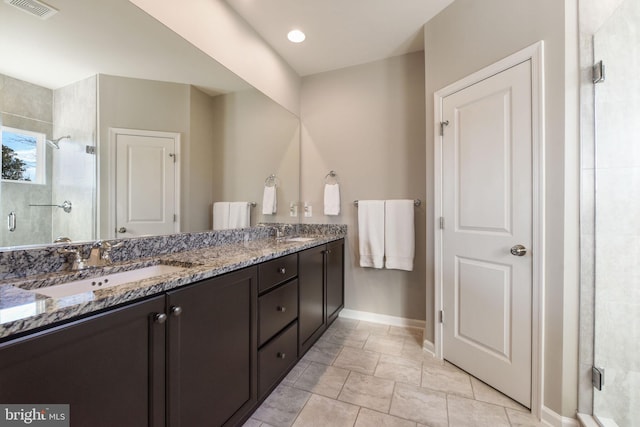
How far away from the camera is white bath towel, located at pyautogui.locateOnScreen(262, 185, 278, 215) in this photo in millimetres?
2535

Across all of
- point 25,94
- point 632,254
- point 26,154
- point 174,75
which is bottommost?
point 632,254

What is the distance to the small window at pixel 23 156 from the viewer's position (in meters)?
0.98

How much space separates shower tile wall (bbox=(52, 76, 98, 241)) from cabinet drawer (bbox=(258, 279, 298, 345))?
87 centimetres

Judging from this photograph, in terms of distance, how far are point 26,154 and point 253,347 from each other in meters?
1.22

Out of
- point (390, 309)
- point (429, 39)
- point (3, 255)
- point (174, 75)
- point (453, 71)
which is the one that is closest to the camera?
point (3, 255)

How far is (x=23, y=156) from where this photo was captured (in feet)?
3.35

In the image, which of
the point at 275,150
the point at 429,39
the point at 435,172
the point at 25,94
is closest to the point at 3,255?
the point at 25,94

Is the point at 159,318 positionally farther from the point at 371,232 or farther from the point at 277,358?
the point at 371,232

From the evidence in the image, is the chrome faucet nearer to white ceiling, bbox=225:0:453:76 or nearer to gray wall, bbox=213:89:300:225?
gray wall, bbox=213:89:300:225

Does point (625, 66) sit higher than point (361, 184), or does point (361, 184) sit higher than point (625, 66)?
point (625, 66)

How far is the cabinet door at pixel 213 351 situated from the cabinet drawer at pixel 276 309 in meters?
0.07

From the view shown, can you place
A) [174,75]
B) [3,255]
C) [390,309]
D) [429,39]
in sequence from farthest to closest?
[390,309]
[429,39]
[174,75]
[3,255]

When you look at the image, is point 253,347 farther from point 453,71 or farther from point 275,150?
point 453,71

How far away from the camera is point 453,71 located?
1929 mm
